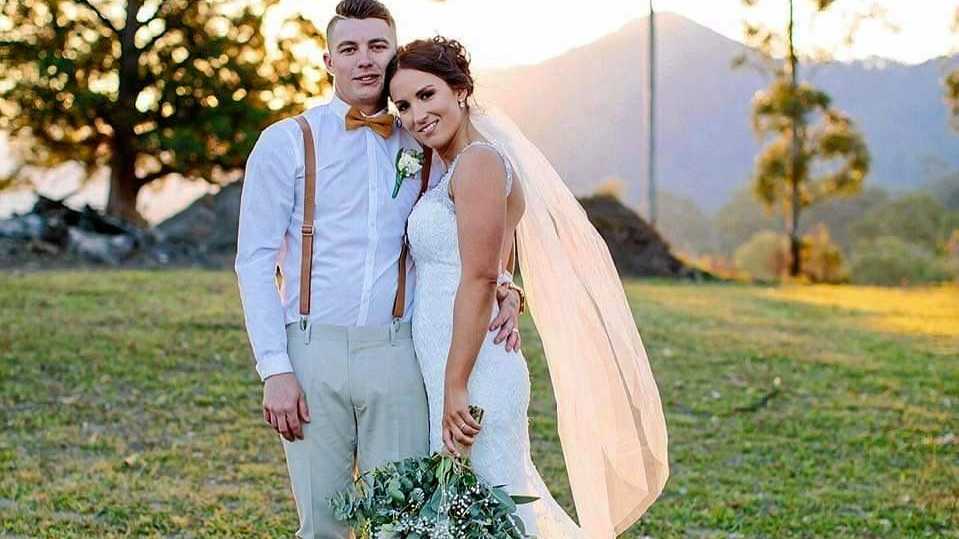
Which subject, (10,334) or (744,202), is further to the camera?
(744,202)

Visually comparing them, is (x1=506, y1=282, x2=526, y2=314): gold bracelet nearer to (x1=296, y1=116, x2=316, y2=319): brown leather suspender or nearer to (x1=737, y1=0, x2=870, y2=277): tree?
(x1=296, y1=116, x2=316, y2=319): brown leather suspender

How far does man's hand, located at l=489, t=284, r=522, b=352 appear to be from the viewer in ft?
11.8

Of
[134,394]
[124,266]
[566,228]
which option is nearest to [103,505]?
[134,394]

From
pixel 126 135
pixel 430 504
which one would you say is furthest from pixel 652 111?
pixel 430 504

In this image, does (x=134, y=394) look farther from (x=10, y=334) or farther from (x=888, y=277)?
(x=888, y=277)

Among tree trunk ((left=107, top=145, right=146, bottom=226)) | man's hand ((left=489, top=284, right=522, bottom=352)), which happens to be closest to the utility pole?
tree trunk ((left=107, top=145, right=146, bottom=226))

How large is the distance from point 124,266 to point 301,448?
14.3 meters


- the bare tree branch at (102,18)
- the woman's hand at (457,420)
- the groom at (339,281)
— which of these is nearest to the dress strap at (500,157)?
the groom at (339,281)

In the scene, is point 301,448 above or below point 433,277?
below

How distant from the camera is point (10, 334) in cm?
1057

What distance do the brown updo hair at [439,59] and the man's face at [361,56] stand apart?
60 millimetres

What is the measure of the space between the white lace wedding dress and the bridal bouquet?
0.10 m

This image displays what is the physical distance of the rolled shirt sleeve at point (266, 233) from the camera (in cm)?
350

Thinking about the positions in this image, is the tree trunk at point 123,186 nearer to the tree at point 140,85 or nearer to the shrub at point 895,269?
the tree at point 140,85
